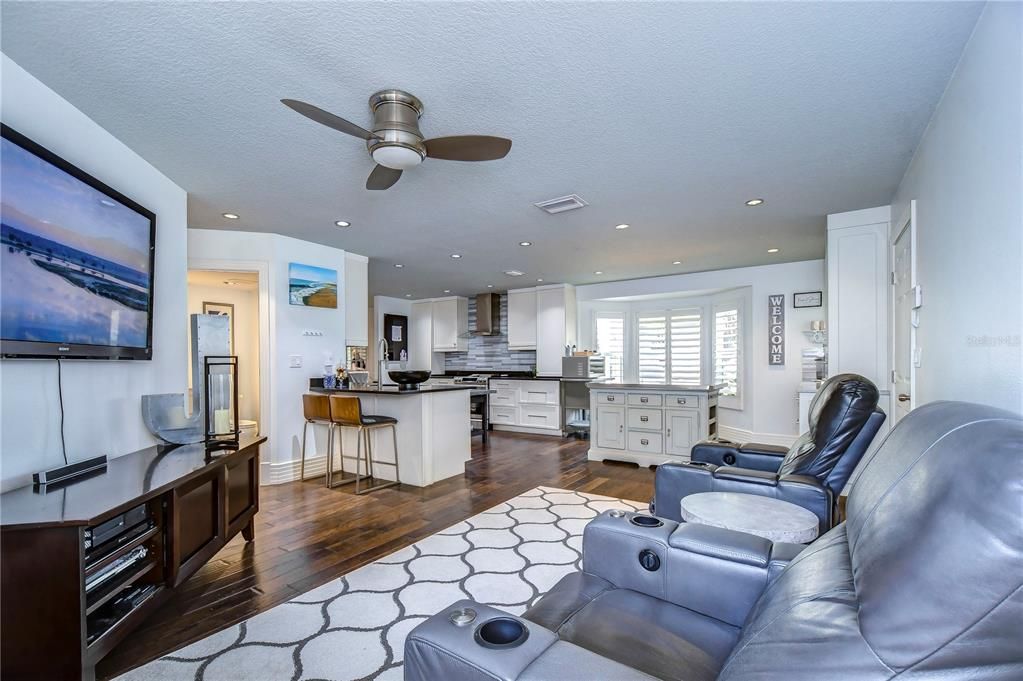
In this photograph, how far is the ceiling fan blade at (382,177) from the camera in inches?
96.5

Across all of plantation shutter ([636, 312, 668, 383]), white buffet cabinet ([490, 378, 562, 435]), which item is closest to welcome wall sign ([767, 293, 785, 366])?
plantation shutter ([636, 312, 668, 383])

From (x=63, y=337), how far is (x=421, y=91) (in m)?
1.90

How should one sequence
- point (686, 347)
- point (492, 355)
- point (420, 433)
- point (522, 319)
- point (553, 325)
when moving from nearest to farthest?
point (420, 433), point (686, 347), point (553, 325), point (522, 319), point (492, 355)

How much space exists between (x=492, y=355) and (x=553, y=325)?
66.1 inches

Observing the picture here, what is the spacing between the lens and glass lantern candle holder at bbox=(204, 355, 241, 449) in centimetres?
293

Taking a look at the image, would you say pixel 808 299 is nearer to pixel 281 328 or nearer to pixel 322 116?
pixel 322 116

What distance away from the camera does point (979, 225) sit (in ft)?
5.52

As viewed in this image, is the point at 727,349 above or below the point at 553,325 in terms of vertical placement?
below

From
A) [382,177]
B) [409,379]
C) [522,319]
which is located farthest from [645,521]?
[522,319]

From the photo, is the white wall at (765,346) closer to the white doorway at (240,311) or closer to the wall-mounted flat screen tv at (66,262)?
the wall-mounted flat screen tv at (66,262)

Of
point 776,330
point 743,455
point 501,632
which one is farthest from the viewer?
point 776,330

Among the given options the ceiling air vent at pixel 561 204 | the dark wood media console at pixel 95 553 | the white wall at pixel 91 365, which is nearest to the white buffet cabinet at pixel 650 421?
the ceiling air vent at pixel 561 204

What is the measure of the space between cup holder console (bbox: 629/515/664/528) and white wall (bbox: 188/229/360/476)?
3888 millimetres

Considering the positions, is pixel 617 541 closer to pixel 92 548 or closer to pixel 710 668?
pixel 710 668
